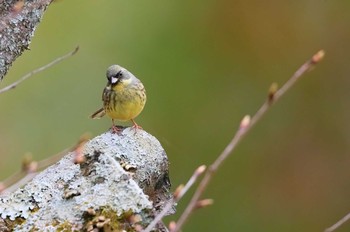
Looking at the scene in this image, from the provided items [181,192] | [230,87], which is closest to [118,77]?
[181,192]

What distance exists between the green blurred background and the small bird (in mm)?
1948

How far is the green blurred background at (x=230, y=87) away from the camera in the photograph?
15.5 feet

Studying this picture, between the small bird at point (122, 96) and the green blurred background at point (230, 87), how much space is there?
195 cm

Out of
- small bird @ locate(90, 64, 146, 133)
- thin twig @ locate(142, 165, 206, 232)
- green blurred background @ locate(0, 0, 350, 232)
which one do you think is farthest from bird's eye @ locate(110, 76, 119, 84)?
green blurred background @ locate(0, 0, 350, 232)

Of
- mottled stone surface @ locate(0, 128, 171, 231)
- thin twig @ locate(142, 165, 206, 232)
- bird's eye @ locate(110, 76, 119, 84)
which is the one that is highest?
bird's eye @ locate(110, 76, 119, 84)

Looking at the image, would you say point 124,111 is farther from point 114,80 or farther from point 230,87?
point 230,87

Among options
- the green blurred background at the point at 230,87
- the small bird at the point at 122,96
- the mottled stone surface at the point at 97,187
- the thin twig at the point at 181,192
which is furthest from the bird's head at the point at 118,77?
the green blurred background at the point at 230,87

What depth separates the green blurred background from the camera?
4.73 meters

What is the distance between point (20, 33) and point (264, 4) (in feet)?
9.71

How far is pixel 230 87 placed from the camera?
4812 millimetres

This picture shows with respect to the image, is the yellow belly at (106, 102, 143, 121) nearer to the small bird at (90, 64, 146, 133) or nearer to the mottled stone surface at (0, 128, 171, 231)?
the small bird at (90, 64, 146, 133)

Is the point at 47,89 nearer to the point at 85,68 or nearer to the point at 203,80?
the point at 85,68

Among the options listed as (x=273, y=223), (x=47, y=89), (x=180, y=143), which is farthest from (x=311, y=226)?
(x=47, y=89)

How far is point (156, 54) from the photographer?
4816 millimetres
